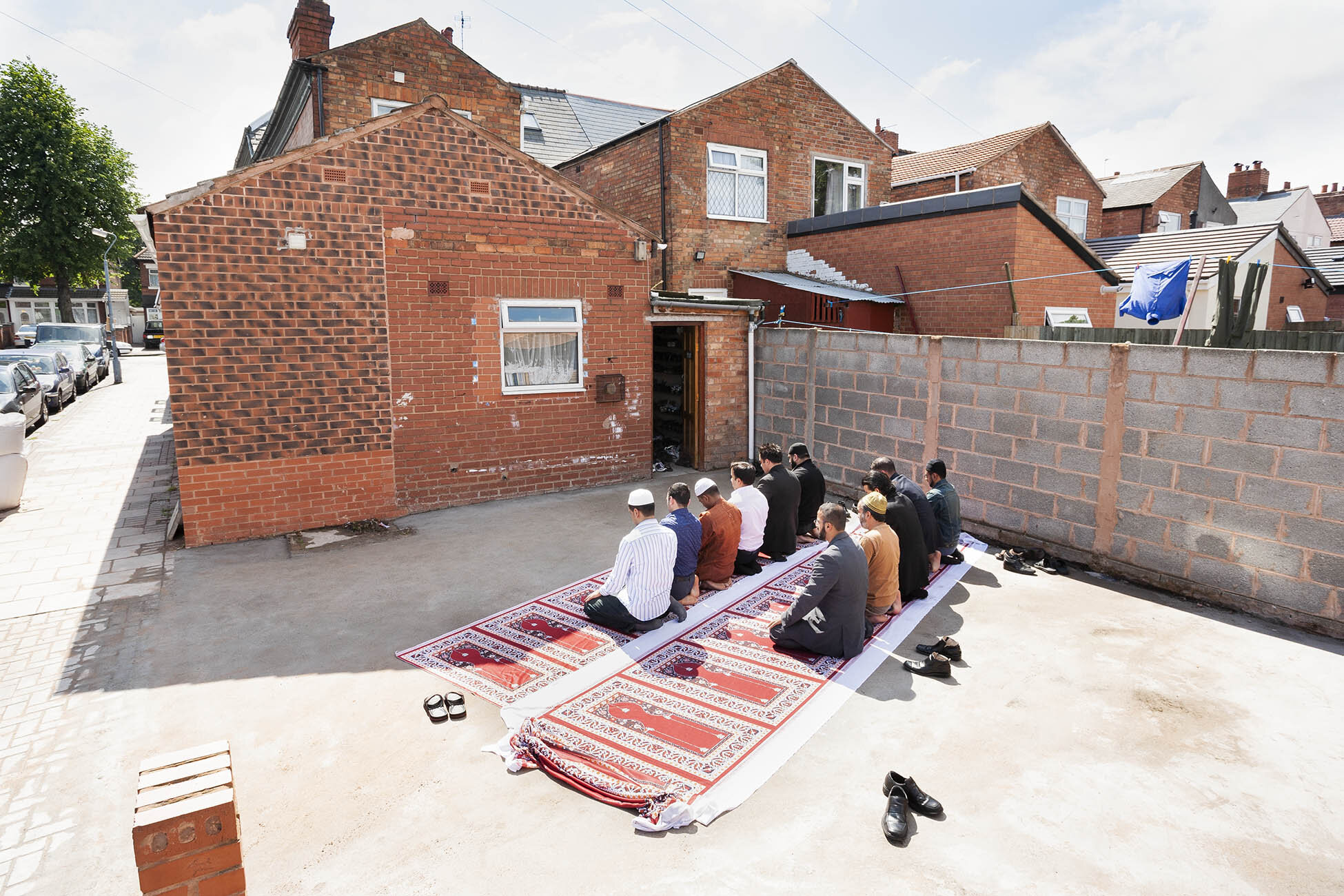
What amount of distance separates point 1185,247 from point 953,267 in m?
7.02

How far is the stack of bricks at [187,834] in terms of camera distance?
2490 millimetres

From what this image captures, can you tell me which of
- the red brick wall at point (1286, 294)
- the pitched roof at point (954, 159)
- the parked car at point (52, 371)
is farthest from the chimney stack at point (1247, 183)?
the parked car at point (52, 371)

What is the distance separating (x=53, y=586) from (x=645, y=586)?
5844 millimetres

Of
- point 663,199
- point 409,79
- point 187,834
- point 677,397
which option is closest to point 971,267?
point 677,397

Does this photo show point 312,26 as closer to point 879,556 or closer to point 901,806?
point 879,556

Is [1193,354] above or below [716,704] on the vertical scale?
above

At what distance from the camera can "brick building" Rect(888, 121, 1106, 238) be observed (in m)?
17.9

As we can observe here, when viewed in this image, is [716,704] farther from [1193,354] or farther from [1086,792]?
[1193,354]

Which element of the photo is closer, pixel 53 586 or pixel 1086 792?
pixel 1086 792

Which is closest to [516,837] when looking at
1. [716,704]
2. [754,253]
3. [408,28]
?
[716,704]

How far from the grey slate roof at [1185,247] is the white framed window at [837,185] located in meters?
5.60

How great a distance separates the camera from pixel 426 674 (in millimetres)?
5477

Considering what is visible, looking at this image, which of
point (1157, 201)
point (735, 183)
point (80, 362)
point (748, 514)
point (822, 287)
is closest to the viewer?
point (748, 514)

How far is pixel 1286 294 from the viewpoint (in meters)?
19.0
